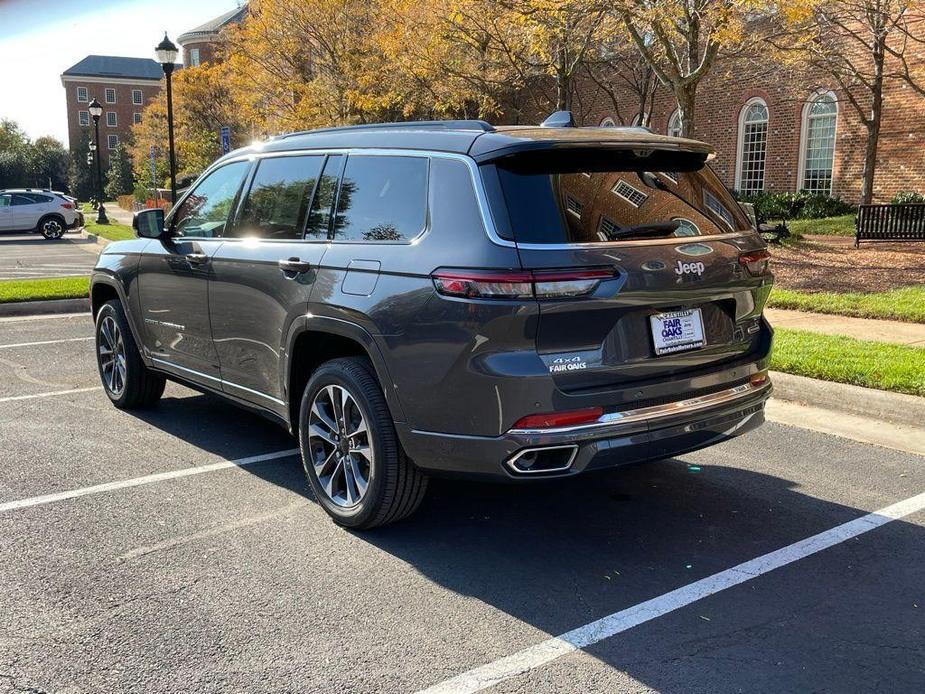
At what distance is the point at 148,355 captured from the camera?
6.03 metres

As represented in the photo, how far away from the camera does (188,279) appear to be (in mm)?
5395

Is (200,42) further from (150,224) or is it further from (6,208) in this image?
(150,224)

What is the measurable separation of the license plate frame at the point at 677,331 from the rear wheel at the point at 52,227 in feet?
96.0

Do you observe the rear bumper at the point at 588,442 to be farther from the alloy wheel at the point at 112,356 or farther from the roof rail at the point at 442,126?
the alloy wheel at the point at 112,356

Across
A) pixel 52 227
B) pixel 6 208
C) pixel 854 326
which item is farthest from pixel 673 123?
pixel 6 208

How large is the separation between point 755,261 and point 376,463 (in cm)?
Result: 206

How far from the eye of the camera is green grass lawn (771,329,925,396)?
6.38 metres

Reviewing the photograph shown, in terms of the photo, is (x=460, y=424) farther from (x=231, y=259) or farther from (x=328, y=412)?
(x=231, y=259)

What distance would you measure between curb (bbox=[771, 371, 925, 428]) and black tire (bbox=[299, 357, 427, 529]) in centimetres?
368

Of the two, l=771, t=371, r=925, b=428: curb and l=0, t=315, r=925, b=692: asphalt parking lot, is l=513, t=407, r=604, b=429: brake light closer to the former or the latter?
l=0, t=315, r=925, b=692: asphalt parking lot

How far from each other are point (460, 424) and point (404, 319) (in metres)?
0.51

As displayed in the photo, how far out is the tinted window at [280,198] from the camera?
462 cm

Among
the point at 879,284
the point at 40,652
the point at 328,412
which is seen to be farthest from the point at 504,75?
the point at 40,652

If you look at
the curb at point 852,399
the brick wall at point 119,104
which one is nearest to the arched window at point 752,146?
the curb at point 852,399
